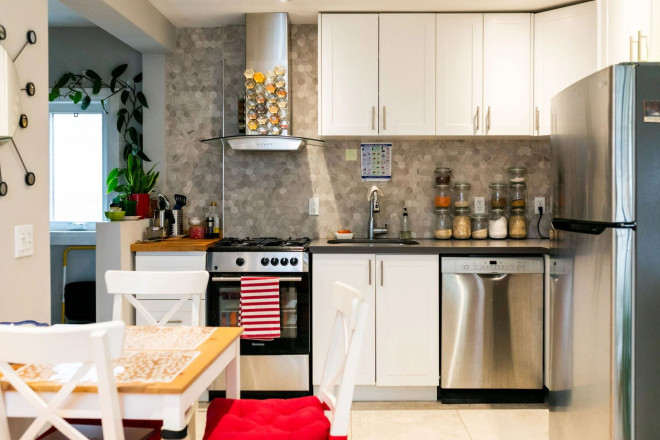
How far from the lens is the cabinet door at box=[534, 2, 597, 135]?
371cm

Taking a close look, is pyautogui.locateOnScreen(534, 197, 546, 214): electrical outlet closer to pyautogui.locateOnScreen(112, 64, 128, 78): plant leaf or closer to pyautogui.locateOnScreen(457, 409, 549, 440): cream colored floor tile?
pyautogui.locateOnScreen(457, 409, 549, 440): cream colored floor tile

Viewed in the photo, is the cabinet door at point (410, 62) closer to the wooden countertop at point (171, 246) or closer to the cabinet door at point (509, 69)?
the cabinet door at point (509, 69)

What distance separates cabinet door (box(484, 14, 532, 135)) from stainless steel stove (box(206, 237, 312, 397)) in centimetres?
162

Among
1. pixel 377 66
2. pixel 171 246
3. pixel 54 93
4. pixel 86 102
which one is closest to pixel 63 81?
pixel 54 93

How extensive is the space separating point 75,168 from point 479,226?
Answer: 11.4 feet

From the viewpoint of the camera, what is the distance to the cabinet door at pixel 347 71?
3908 mm

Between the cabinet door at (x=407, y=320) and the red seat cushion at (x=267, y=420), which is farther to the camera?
the cabinet door at (x=407, y=320)

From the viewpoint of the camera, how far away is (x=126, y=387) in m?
1.47

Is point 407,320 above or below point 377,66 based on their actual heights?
below

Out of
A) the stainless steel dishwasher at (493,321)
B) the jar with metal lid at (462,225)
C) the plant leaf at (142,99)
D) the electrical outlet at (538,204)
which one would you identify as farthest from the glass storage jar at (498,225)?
the plant leaf at (142,99)

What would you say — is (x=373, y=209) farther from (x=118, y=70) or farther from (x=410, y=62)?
(x=118, y=70)

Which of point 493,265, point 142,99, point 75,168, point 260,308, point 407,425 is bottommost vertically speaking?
point 407,425

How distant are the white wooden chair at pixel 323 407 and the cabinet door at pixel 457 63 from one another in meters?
2.19

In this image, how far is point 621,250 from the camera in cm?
220
